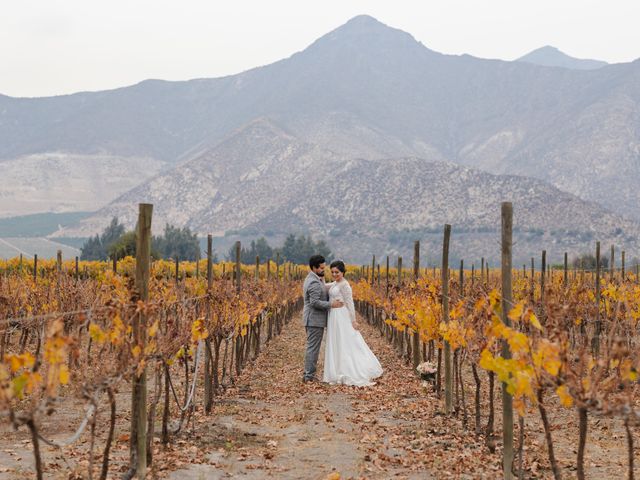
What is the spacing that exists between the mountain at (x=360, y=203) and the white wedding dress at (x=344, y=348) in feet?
257

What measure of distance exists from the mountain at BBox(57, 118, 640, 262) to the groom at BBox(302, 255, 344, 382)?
78.4 metres

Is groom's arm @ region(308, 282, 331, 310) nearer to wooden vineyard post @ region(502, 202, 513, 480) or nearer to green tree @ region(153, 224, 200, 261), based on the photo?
wooden vineyard post @ region(502, 202, 513, 480)

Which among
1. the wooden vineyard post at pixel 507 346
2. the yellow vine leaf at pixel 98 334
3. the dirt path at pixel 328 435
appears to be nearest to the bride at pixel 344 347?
the dirt path at pixel 328 435

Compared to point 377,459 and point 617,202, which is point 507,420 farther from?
point 617,202

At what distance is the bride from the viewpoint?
500 inches

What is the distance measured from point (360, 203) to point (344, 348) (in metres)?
103

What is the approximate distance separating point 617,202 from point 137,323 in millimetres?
149365

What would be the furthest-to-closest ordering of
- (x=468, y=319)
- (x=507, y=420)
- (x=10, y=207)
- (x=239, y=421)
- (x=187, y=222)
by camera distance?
1. (x=10, y=207)
2. (x=187, y=222)
3. (x=239, y=421)
4. (x=468, y=319)
5. (x=507, y=420)

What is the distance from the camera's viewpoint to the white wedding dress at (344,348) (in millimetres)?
12703

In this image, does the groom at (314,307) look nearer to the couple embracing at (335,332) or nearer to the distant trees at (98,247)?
the couple embracing at (335,332)

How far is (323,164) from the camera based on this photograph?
148 meters

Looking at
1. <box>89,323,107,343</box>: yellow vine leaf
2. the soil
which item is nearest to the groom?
the soil

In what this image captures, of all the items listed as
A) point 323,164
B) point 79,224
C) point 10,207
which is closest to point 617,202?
point 323,164

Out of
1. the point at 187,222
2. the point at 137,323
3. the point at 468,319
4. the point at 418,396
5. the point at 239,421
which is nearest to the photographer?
the point at 137,323
